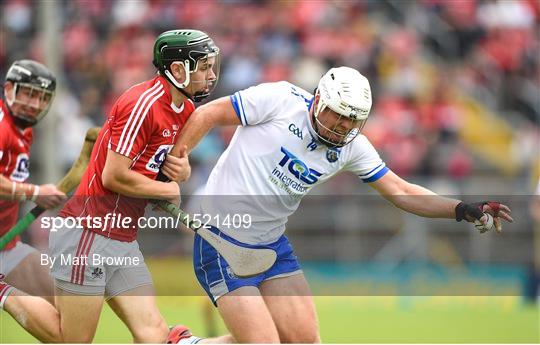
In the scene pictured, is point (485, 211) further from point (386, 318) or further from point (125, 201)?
point (386, 318)

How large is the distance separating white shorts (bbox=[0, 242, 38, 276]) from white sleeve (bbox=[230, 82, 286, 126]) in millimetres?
1902

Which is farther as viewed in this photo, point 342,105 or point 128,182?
point 342,105

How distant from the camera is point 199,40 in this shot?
6.52 m

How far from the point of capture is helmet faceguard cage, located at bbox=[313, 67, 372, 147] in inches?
255

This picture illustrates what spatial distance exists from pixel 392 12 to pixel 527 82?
8.12 feet

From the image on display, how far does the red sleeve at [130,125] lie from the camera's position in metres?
6.30

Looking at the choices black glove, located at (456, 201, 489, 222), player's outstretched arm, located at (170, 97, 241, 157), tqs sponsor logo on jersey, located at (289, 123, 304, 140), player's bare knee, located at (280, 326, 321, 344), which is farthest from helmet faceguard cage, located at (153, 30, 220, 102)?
black glove, located at (456, 201, 489, 222)

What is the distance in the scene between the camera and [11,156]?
730cm

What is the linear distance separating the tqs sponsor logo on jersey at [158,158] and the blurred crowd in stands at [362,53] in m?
7.98

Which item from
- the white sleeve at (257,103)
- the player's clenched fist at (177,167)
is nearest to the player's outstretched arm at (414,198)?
the white sleeve at (257,103)

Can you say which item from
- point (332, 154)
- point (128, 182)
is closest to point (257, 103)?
point (332, 154)

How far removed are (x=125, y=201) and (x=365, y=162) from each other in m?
1.47

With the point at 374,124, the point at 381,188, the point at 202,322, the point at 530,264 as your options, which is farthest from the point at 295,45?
the point at 381,188

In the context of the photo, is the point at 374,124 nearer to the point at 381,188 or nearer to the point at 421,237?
the point at 421,237
